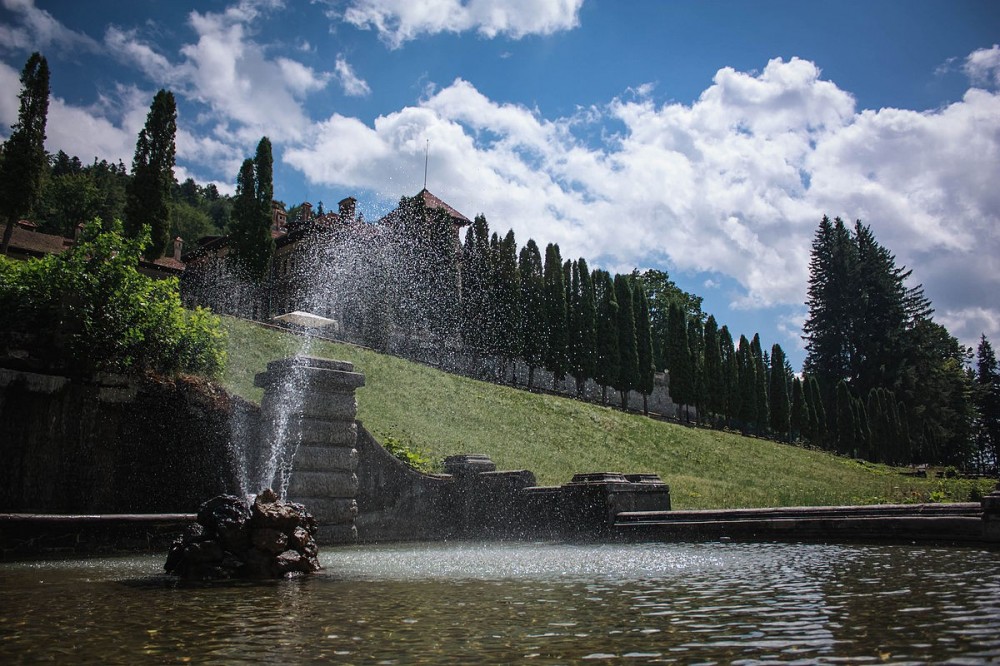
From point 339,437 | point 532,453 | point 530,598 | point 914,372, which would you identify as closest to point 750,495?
point 532,453

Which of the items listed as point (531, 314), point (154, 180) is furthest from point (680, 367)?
point (154, 180)

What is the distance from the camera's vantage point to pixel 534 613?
4887 millimetres

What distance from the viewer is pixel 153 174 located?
41.3 m

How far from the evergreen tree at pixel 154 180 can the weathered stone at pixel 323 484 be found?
33.5 metres

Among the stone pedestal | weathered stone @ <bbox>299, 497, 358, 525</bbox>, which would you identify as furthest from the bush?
weathered stone @ <bbox>299, 497, 358, 525</bbox>

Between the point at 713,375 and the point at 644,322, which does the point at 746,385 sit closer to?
the point at 713,375

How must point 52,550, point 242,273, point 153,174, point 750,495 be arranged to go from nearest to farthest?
point 52,550 → point 750,495 → point 153,174 → point 242,273

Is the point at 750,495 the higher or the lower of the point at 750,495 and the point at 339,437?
the lower

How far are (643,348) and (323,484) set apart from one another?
168 ft

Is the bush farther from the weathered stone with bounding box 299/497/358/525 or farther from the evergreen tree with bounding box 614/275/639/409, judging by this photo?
the evergreen tree with bounding box 614/275/639/409

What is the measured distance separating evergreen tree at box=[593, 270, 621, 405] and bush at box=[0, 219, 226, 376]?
42.5 metres

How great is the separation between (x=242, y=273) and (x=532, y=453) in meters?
31.3

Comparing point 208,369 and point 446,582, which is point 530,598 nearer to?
point 446,582

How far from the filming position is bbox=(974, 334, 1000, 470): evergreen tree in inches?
3733
